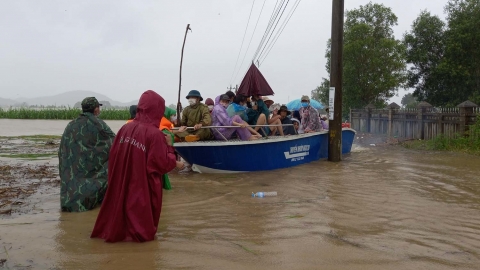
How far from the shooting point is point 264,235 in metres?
4.82

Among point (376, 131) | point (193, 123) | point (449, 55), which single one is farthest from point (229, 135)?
point (449, 55)

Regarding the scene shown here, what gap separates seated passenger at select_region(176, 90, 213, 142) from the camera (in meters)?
9.02

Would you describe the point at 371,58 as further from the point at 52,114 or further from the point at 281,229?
the point at 52,114

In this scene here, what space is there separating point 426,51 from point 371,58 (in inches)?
116

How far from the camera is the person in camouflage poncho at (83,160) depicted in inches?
230

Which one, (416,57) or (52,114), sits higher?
(416,57)

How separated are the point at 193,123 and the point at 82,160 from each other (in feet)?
11.6

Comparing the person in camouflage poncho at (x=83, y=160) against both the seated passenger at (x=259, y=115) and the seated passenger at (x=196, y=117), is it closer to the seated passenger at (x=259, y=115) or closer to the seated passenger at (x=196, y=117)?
the seated passenger at (x=196, y=117)

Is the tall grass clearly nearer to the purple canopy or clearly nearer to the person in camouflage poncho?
the purple canopy

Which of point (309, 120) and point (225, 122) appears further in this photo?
point (309, 120)

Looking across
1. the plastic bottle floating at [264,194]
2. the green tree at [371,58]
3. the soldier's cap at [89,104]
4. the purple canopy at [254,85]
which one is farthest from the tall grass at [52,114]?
the soldier's cap at [89,104]

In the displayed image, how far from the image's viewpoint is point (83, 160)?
19.2 feet

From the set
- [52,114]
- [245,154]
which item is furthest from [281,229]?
[52,114]

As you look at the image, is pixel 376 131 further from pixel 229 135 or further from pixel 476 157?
pixel 229 135
